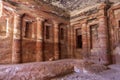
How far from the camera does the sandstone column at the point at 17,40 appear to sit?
6.77 m

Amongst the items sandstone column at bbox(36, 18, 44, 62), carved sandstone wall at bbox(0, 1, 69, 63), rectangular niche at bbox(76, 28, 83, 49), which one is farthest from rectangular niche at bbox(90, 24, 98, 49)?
sandstone column at bbox(36, 18, 44, 62)

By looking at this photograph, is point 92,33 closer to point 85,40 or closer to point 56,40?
point 85,40

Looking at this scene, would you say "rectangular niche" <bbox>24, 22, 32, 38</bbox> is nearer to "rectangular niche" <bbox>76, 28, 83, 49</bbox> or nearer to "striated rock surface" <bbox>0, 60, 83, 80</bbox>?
"striated rock surface" <bbox>0, 60, 83, 80</bbox>

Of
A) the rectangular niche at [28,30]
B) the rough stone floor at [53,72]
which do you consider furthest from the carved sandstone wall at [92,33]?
the rectangular niche at [28,30]

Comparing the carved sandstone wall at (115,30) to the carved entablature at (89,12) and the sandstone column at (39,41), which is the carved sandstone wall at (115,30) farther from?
the sandstone column at (39,41)

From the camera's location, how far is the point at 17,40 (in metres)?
6.95

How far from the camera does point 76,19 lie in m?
9.83

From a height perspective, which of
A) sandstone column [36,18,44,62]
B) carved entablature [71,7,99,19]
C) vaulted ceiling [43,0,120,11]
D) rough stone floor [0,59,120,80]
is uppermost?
vaulted ceiling [43,0,120,11]

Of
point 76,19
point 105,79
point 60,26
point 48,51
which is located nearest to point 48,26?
point 60,26

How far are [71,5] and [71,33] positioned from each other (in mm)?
2648

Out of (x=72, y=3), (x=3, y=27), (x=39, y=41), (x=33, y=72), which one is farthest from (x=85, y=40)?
(x=3, y=27)

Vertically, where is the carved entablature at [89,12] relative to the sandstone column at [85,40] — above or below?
above

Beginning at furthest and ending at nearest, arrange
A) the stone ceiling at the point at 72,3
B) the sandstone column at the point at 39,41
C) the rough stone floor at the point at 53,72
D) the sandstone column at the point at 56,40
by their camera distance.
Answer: the sandstone column at the point at 56,40 < the stone ceiling at the point at 72,3 < the sandstone column at the point at 39,41 < the rough stone floor at the point at 53,72

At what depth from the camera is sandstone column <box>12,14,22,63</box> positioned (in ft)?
22.2
